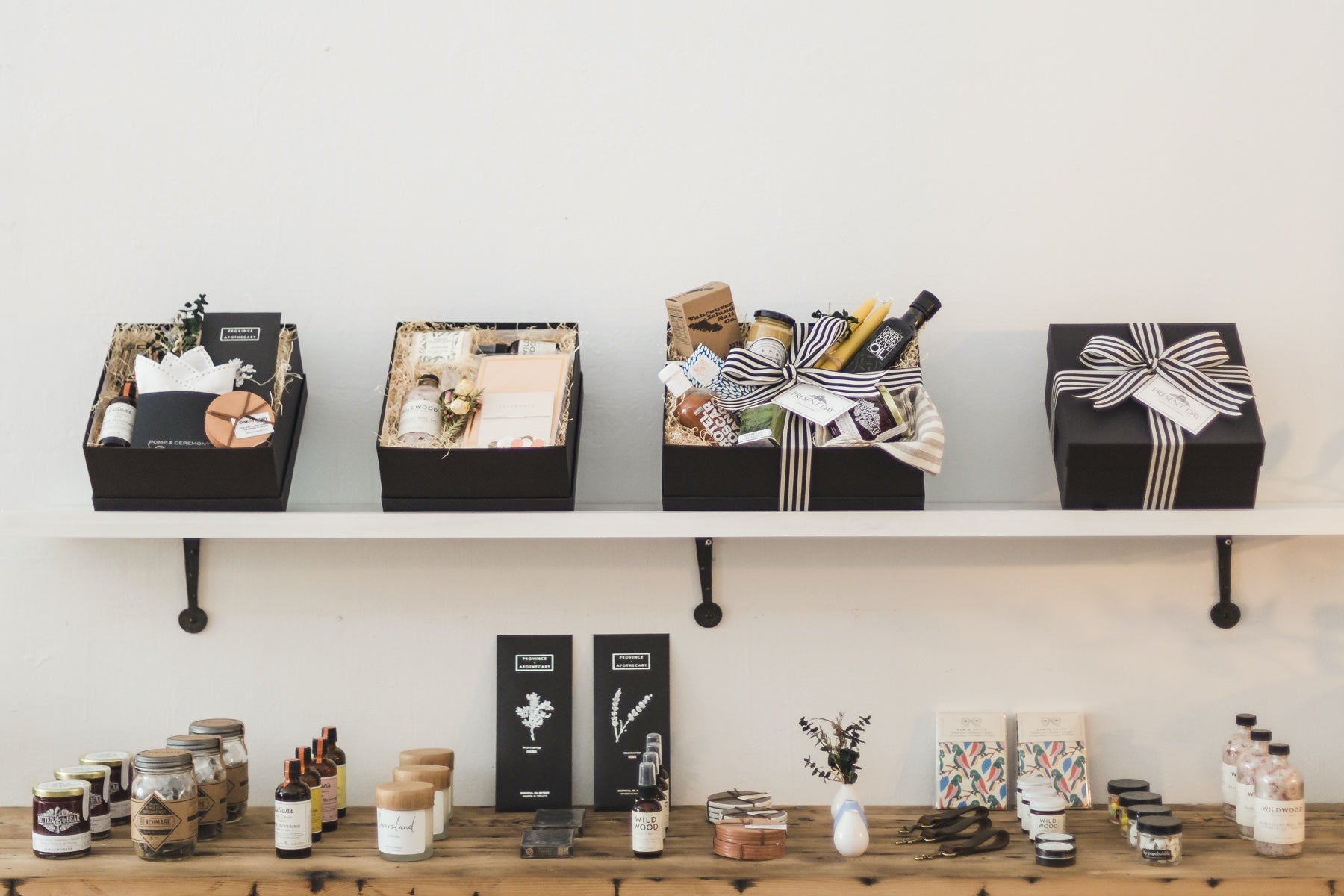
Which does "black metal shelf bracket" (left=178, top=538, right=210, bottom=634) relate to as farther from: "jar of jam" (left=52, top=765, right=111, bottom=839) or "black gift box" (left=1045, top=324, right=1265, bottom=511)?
"black gift box" (left=1045, top=324, right=1265, bottom=511)

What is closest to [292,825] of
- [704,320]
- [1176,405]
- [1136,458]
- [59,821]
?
[59,821]

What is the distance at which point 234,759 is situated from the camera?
6.19ft

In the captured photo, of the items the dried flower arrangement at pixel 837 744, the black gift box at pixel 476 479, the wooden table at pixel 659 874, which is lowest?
the wooden table at pixel 659 874

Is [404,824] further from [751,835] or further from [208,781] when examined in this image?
[751,835]

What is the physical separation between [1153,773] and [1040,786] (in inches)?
13.6

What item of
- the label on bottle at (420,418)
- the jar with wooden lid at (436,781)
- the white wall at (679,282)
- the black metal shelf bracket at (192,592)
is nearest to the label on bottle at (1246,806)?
the white wall at (679,282)

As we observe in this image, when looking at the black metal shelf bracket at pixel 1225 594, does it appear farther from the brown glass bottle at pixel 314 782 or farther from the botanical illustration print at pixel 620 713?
the brown glass bottle at pixel 314 782

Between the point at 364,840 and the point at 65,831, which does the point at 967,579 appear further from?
the point at 65,831

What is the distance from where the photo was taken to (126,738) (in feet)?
6.69

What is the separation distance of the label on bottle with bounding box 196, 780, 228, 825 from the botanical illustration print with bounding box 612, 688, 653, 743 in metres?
0.65

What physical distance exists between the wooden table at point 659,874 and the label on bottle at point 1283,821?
0.11ft

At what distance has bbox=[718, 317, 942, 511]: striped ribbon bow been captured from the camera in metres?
1.76

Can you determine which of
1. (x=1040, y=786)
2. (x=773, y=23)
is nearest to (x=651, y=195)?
(x=773, y=23)

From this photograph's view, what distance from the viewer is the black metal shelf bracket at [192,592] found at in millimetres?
2018
